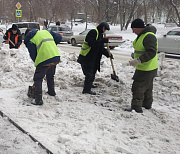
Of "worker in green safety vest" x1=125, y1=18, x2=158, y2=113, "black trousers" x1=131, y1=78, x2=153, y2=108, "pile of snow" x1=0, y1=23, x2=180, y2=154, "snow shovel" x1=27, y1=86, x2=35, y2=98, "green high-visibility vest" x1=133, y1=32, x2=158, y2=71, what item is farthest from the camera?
"snow shovel" x1=27, y1=86, x2=35, y2=98

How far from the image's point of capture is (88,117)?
4.34 m

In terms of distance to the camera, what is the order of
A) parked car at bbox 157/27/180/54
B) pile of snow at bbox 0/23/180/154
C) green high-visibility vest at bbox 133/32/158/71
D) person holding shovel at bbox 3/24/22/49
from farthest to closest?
parked car at bbox 157/27/180/54
person holding shovel at bbox 3/24/22/49
green high-visibility vest at bbox 133/32/158/71
pile of snow at bbox 0/23/180/154

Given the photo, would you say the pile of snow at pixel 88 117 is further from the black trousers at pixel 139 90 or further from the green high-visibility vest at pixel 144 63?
the green high-visibility vest at pixel 144 63

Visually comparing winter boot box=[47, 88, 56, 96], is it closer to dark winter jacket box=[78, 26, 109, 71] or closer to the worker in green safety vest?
dark winter jacket box=[78, 26, 109, 71]

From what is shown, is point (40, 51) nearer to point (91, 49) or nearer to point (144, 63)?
point (91, 49)

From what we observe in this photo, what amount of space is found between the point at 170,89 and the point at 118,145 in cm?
308

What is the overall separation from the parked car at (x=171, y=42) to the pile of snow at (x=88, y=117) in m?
6.58

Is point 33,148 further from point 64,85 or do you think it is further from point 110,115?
point 64,85

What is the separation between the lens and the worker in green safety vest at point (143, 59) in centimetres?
427

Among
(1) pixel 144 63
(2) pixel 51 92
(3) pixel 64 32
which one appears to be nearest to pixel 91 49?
(2) pixel 51 92

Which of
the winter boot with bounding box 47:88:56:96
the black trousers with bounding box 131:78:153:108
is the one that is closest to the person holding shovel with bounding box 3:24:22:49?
the winter boot with bounding box 47:88:56:96

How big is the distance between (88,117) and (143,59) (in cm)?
135

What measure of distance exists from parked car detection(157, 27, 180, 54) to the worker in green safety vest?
934cm

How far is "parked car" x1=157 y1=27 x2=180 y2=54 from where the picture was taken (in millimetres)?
13219
